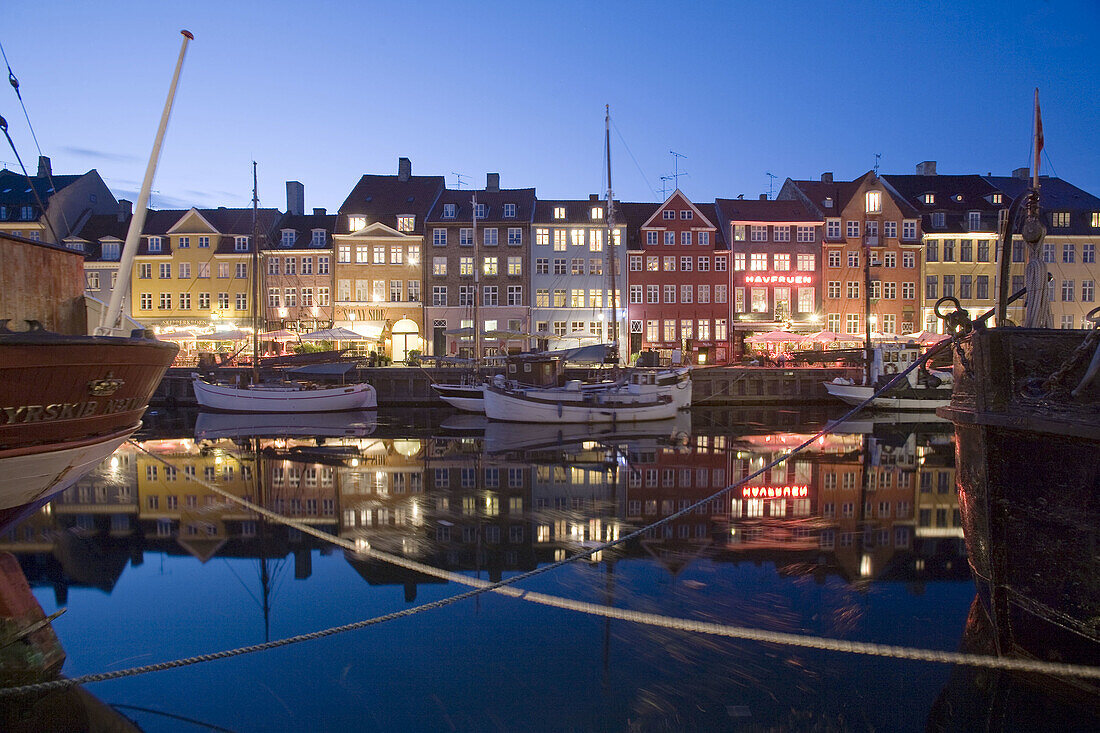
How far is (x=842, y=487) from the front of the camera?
14312 mm

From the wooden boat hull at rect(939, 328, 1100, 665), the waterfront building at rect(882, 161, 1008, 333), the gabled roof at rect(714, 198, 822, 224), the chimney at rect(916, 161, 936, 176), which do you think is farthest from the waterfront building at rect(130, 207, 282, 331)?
the chimney at rect(916, 161, 936, 176)

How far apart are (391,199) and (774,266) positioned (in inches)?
1109

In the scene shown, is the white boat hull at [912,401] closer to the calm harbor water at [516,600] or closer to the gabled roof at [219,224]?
the calm harbor water at [516,600]

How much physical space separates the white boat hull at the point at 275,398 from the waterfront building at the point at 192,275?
56.4ft

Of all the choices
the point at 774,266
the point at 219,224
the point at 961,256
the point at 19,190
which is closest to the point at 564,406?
the point at 774,266

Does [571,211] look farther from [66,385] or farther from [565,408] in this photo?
[66,385]

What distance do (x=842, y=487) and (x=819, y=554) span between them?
17.7 feet

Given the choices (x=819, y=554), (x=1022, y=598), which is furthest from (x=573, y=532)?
(x=1022, y=598)

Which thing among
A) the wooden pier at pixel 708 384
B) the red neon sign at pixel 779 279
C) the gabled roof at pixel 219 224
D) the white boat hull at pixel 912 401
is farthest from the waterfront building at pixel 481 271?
the white boat hull at pixel 912 401

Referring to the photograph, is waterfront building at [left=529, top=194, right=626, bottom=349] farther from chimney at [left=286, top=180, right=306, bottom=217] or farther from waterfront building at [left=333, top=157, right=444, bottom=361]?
chimney at [left=286, top=180, right=306, bottom=217]

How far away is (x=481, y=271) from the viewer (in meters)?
48.2

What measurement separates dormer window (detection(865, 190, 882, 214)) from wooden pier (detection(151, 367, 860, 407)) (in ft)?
49.8

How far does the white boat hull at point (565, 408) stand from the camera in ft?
88.5

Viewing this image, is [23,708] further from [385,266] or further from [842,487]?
[385,266]
